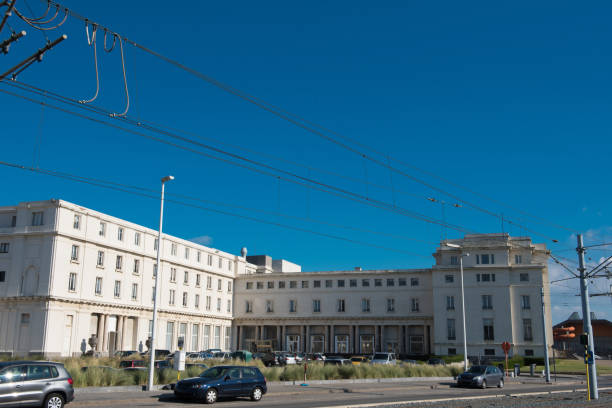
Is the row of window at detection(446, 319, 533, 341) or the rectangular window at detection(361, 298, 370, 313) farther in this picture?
the rectangular window at detection(361, 298, 370, 313)

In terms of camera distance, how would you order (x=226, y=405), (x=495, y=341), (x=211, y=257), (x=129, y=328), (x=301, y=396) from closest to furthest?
(x=226, y=405) < (x=301, y=396) < (x=129, y=328) < (x=495, y=341) < (x=211, y=257)

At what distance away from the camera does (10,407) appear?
16641 millimetres

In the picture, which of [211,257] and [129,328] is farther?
[211,257]

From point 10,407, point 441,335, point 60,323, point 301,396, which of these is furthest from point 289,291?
point 10,407

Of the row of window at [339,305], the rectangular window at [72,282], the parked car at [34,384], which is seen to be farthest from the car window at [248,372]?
the row of window at [339,305]

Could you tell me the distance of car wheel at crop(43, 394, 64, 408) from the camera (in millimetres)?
17375

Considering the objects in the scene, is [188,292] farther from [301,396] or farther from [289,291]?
[301,396]

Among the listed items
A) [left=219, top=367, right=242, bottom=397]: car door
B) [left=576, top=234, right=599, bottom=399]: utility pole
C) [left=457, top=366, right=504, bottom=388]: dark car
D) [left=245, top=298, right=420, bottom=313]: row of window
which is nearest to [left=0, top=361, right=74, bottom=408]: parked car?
[left=219, top=367, right=242, bottom=397]: car door

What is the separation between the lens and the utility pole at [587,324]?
88.3 ft

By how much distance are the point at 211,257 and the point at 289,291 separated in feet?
41.2

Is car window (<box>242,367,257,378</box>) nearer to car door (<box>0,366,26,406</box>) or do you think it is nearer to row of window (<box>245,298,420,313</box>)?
car door (<box>0,366,26,406</box>)

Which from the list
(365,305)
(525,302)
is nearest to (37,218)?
(365,305)

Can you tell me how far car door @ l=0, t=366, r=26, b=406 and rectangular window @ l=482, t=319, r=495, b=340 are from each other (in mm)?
66529

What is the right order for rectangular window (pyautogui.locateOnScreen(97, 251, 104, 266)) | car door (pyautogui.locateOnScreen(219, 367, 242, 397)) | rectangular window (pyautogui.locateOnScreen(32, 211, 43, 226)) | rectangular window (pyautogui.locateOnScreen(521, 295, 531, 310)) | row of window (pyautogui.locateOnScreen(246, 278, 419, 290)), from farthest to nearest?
row of window (pyautogui.locateOnScreen(246, 278, 419, 290)) → rectangular window (pyautogui.locateOnScreen(521, 295, 531, 310)) → rectangular window (pyautogui.locateOnScreen(97, 251, 104, 266)) → rectangular window (pyautogui.locateOnScreen(32, 211, 43, 226)) → car door (pyautogui.locateOnScreen(219, 367, 242, 397))
